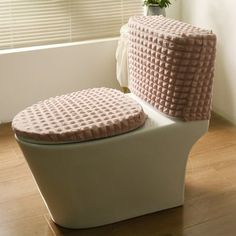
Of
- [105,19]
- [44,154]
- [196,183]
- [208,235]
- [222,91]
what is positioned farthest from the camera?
[105,19]

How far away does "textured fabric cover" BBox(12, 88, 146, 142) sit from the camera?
4.66ft

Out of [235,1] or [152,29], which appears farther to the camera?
[235,1]

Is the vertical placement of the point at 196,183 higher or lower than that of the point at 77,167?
lower

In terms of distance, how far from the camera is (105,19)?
9.03 feet

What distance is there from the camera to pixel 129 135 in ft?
4.87

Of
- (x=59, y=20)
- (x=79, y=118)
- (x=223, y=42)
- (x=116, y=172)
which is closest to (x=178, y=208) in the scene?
(x=116, y=172)

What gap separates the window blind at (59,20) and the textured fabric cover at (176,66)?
1033 millimetres

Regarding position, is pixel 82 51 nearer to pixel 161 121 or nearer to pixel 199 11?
pixel 199 11

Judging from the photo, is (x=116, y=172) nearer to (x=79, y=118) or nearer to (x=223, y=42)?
(x=79, y=118)

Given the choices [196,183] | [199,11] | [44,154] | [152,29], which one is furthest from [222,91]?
[44,154]

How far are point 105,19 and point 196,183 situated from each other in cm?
134

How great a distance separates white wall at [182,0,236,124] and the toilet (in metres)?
0.79

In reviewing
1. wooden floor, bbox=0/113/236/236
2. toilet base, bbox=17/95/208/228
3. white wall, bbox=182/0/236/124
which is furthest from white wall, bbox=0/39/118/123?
toilet base, bbox=17/95/208/228

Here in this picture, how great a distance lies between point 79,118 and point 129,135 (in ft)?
0.62
